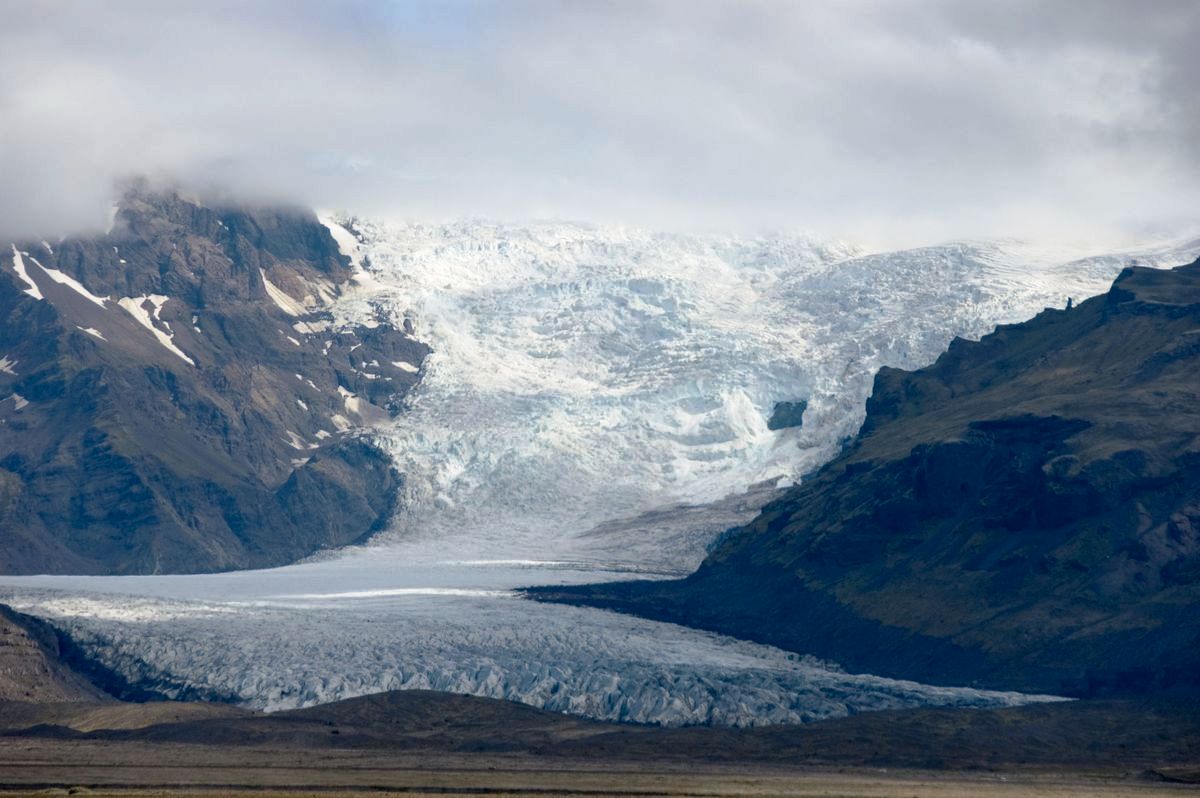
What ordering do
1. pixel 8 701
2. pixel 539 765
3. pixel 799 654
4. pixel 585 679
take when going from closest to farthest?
pixel 539 765 < pixel 8 701 < pixel 585 679 < pixel 799 654

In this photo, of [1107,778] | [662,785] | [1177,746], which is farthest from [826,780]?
[1177,746]

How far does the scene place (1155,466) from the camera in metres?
184

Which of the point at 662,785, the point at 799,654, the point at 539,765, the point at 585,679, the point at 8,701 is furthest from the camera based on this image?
the point at 799,654

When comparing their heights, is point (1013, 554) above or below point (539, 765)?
above

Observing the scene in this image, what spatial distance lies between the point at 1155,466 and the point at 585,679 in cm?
6073

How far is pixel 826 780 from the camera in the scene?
121250 millimetres

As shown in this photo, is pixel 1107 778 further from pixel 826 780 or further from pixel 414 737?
pixel 414 737

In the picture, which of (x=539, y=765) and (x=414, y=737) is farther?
(x=414, y=737)

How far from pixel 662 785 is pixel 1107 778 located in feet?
98.1

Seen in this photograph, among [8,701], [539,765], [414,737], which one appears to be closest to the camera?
A: [539,765]

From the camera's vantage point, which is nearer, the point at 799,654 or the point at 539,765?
the point at 539,765

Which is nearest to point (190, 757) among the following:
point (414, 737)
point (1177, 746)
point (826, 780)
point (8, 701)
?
point (414, 737)

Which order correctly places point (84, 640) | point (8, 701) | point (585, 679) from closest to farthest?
point (8, 701)
point (585, 679)
point (84, 640)

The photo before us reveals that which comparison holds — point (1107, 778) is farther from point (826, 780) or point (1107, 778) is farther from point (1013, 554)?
point (1013, 554)
